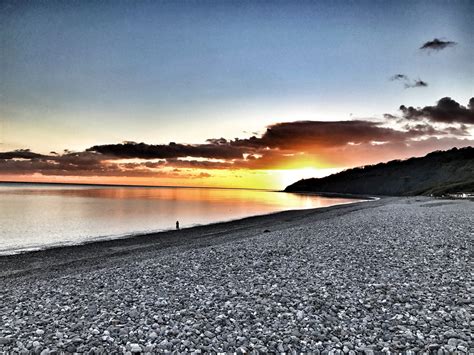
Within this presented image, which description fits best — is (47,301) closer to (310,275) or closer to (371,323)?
(310,275)

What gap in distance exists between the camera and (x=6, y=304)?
12211 millimetres

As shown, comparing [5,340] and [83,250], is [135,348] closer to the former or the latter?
[5,340]

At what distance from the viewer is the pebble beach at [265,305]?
8.12 m

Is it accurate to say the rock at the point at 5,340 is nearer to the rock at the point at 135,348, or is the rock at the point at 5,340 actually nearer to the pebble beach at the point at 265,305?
the pebble beach at the point at 265,305

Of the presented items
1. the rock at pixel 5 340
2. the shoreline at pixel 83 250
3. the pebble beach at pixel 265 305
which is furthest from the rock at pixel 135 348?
the shoreline at pixel 83 250

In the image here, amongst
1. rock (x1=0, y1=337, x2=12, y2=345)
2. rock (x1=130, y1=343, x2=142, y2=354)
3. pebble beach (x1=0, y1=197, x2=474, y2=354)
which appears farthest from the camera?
rock (x1=0, y1=337, x2=12, y2=345)

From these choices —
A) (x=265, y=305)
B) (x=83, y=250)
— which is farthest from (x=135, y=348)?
(x=83, y=250)

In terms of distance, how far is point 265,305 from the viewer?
10375 mm

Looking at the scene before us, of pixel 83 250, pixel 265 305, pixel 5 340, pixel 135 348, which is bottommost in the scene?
pixel 83 250

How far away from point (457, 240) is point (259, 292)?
47.7 ft

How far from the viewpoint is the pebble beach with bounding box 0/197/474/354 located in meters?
8.12

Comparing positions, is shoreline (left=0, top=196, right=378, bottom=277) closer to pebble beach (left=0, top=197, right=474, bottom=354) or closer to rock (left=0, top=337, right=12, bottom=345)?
pebble beach (left=0, top=197, right=474, bottom=354)

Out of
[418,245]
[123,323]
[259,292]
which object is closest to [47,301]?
[123,323]

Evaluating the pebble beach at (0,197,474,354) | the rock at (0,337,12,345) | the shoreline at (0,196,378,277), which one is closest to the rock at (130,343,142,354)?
the pebble beach at (0,197,474,354)
